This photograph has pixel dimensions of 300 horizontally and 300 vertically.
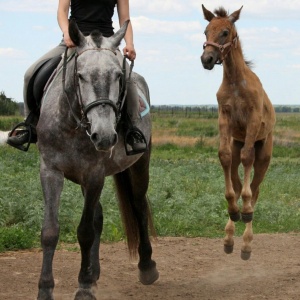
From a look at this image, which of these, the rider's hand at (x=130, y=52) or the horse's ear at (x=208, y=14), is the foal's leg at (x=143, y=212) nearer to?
the rider's hand at (x=130, y=52)

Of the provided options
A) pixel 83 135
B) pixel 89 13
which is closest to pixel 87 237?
pixel 83 135

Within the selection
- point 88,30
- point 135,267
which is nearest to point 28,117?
point 88,30

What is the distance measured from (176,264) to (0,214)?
3.23 metres

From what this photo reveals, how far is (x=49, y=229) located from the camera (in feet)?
21.0

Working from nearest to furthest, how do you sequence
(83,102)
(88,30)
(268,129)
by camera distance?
(83,102)
(88,30)
(268,129)

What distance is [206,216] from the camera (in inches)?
491

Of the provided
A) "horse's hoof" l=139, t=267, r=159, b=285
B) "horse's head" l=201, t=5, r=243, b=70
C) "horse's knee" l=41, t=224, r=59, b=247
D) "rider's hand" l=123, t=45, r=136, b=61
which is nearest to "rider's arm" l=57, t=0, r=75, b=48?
"rider's hand" l=123, t=45, r=136, b=61

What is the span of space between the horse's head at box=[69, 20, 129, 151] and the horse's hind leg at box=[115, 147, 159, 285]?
197 cm

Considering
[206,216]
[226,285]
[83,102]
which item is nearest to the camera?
[83,102]

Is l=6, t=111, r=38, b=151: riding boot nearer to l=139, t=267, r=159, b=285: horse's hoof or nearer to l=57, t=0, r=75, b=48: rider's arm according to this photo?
l=57, t=0, r=75, b=48: rider's arm

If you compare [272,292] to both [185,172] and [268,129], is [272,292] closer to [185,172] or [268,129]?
[268,129]

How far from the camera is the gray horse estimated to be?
19.3ft

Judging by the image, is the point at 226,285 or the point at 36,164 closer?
the point at 226,285

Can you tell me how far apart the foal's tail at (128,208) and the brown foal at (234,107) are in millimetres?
1087
